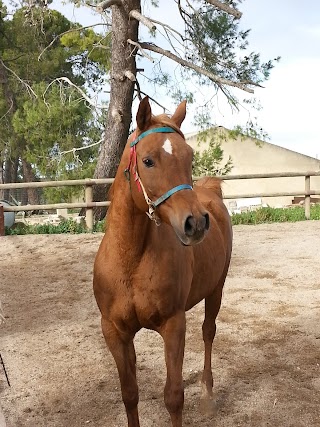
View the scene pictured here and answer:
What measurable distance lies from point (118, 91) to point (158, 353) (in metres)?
7.71

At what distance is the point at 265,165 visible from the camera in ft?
90.0

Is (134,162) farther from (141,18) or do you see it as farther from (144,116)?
(141,18)

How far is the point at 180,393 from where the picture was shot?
2705mm

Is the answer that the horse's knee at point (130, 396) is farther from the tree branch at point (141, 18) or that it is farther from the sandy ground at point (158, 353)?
the tree branch at point (141, 18)

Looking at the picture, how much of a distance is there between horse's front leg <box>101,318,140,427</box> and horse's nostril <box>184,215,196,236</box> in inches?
36.7

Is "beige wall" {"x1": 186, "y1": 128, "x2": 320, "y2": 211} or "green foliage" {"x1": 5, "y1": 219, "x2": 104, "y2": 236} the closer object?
"green foliage" {"x1": 5, "y1": 219, "x2": 104, "y2": 236}

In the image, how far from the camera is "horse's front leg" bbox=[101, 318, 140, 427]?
280cm

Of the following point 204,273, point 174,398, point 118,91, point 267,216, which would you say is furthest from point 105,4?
point 174,398

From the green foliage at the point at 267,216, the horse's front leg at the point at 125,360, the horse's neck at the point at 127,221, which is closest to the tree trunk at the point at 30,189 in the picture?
the green foliage at the point at 267,216

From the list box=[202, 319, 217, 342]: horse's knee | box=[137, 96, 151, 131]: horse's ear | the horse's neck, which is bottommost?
box=[202, 319, 217, 342]: horse's knee

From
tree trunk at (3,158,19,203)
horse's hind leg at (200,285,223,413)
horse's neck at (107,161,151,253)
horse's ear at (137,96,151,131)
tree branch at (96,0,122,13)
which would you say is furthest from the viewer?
tree trunk at (3,158,19,203)

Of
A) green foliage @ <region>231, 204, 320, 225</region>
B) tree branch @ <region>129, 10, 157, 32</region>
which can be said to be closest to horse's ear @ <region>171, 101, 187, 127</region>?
tree branch @ <region>129, 10, 157, 32</region>

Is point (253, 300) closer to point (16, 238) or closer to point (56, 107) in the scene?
point (16, 238)

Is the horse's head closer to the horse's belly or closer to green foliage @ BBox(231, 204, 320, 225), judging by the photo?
the horse's belly
